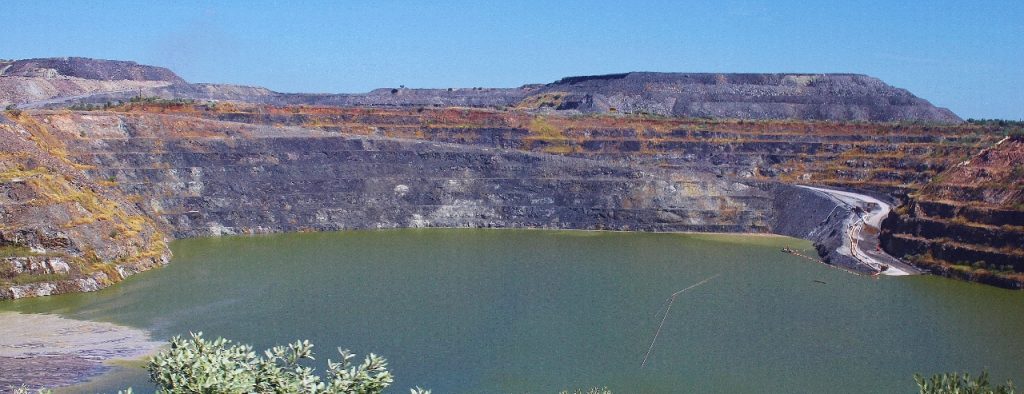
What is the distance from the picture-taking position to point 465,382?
79.9ft

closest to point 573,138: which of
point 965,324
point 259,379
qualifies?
point 965,324

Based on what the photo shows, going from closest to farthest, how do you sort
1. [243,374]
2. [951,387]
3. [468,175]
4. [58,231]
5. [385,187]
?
[243,374]
[951,387]
[58,231]
[385,187]
[468,175]

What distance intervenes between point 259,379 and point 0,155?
37160mm

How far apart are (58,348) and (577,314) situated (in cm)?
1605

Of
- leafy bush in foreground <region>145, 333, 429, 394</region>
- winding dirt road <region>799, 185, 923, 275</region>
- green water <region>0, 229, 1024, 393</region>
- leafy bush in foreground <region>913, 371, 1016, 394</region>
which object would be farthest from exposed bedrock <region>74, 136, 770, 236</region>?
leafy bush in foreground <region>145, 333, 429, 394</region>

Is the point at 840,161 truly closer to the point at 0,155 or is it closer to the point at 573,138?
the point at 573,138

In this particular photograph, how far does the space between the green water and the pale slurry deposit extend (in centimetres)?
103

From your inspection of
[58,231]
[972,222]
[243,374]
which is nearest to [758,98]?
[972,222]

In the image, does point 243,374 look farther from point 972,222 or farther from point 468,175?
point 468,175

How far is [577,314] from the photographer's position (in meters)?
32.4

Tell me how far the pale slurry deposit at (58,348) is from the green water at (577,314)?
1.03m

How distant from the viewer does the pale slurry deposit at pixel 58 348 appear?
25.4m

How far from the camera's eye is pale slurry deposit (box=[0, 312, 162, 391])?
25.4 metres

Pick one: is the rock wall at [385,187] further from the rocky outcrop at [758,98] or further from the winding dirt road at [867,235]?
the rocky outcrop at [758,98]
